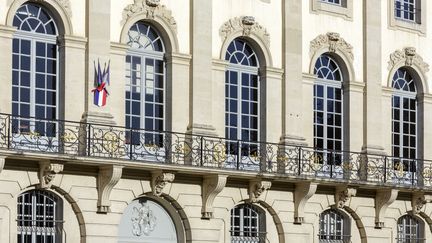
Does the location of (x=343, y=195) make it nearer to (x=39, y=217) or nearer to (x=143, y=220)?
(x=143, y=220)

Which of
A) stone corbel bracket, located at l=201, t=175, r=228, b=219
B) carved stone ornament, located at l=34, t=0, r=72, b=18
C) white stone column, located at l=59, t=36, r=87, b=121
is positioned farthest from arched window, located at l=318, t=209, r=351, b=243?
carved stone ornament, located at l=34, t=0, r=72, b=18

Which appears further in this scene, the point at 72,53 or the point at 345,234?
the point at 345,234

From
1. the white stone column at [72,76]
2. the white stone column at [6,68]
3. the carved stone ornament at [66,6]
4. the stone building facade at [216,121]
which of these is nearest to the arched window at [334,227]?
the stone building facade at [216,121]

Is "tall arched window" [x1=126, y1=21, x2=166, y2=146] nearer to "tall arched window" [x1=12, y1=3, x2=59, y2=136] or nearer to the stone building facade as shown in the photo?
the stone building facade

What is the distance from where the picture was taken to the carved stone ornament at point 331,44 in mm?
35812

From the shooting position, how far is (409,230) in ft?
124

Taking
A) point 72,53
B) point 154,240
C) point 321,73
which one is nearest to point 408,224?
point 321,73

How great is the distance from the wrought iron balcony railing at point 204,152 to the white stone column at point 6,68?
288mm

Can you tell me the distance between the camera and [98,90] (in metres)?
31.1

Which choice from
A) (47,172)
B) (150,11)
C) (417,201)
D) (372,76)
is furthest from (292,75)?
(47,172)

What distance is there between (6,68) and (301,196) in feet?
27.1

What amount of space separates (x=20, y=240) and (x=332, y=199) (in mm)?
8854

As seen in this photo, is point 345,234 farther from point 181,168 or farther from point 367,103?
point 181,168

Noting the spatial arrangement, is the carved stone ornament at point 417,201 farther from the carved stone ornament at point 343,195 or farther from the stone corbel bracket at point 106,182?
the stone corbel bracket at point 106,182
